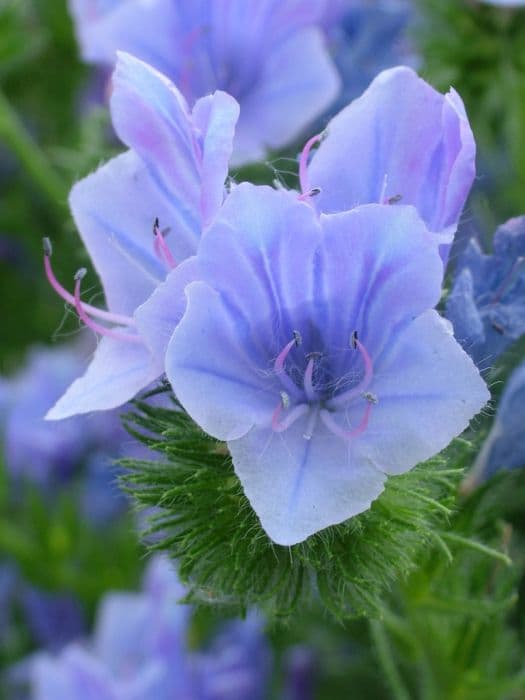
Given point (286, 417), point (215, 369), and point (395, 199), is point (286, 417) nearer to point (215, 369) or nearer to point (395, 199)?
point (215, 369)

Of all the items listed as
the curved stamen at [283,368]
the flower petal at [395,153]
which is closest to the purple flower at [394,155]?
the flower petal at [395,153]

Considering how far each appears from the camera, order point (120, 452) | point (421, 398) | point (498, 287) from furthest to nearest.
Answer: point (120, 452) → point (498, 287) → point (421, 398)

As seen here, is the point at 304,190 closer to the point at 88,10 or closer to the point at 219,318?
the point at 219,318

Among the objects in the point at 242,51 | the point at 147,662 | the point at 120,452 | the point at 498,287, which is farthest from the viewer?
the point at 147,662

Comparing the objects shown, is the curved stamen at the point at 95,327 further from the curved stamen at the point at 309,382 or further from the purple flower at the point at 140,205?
the curved stamen at the point at 309,382

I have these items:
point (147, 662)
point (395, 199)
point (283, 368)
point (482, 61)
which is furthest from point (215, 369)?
point (482, 61)

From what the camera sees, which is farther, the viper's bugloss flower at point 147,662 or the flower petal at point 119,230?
the viper's bugloss flower at point 147,662

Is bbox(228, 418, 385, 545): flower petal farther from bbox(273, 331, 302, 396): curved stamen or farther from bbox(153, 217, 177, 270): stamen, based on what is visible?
bbox(153, 217, 177, 270): stamen
